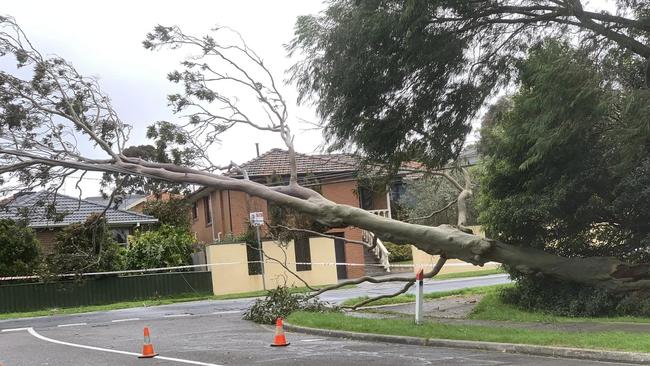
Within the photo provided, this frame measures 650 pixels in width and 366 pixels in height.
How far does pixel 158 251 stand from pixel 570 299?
18.0 m

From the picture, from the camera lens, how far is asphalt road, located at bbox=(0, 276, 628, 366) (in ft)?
32.4

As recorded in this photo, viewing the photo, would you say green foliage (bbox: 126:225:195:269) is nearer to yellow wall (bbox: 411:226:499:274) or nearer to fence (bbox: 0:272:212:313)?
fence (bbox: 0:272:212:313)

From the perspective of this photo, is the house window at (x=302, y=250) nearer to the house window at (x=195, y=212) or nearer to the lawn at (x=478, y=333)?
the lawn at (x=478, y=333)

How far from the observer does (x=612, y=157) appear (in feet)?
41.3

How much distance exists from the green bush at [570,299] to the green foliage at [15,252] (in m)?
17.8

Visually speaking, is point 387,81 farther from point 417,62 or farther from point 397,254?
point 397,254

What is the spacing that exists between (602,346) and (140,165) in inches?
386

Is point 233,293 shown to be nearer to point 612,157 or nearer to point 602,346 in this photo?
point 612,157

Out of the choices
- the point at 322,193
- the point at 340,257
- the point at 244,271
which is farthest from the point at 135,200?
the point at 244,271

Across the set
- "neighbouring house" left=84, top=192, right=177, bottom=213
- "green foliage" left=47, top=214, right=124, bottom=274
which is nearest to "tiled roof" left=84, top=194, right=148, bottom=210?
"neighbouring house" left=84, top=192, right=177, bottom=213

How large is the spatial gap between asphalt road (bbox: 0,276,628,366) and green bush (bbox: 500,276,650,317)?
158 inches

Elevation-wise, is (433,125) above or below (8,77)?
below

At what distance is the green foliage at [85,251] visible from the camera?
19516 mm

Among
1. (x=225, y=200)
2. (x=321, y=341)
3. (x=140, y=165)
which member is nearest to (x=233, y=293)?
(x=225, y=200)
